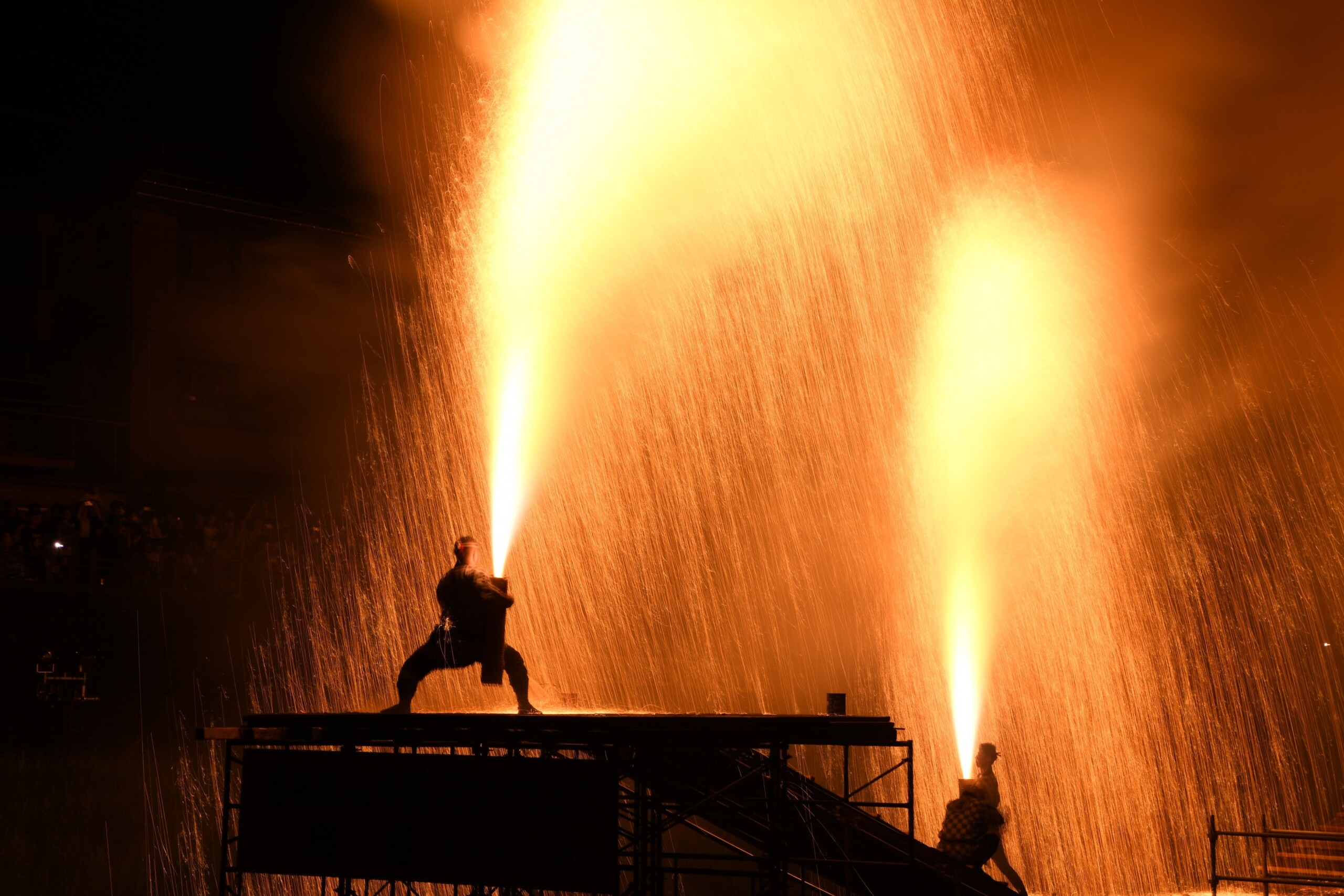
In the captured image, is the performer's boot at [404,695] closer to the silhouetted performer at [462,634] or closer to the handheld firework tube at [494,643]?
the silhouetted performer at [462,634]

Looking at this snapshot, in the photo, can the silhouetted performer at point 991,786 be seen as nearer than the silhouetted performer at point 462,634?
No

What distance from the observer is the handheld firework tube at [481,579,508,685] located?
393 inches

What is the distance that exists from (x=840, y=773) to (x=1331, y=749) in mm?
13269

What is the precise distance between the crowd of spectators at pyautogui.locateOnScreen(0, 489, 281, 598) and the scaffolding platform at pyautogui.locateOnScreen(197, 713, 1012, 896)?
28.4 ft

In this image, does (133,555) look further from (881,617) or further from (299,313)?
(881,617)

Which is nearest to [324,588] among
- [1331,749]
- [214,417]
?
[214,417]

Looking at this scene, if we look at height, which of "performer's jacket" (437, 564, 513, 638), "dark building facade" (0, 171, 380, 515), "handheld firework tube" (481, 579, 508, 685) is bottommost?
"handheld firework tube" (481, 579, 508, 685)

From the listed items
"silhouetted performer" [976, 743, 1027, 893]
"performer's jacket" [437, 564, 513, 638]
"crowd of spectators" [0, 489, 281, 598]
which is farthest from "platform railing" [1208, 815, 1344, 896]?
"crowd of spectators" [0, 489, 281, 598]

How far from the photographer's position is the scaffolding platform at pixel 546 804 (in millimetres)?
9477

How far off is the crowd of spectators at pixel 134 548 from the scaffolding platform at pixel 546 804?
8.64 m

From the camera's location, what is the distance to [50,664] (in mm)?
17188

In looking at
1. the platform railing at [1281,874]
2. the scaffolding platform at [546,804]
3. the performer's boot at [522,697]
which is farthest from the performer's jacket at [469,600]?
the platform railing at [1281,874]

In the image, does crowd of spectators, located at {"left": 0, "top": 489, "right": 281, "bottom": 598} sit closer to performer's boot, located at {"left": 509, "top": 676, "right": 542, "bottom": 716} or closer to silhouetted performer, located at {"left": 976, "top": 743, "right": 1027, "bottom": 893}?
performer's boot, located at {"left": 509, "top": 676, "right": 542, "bottom": 716}

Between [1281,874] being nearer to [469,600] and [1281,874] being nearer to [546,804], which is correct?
[546,804]
